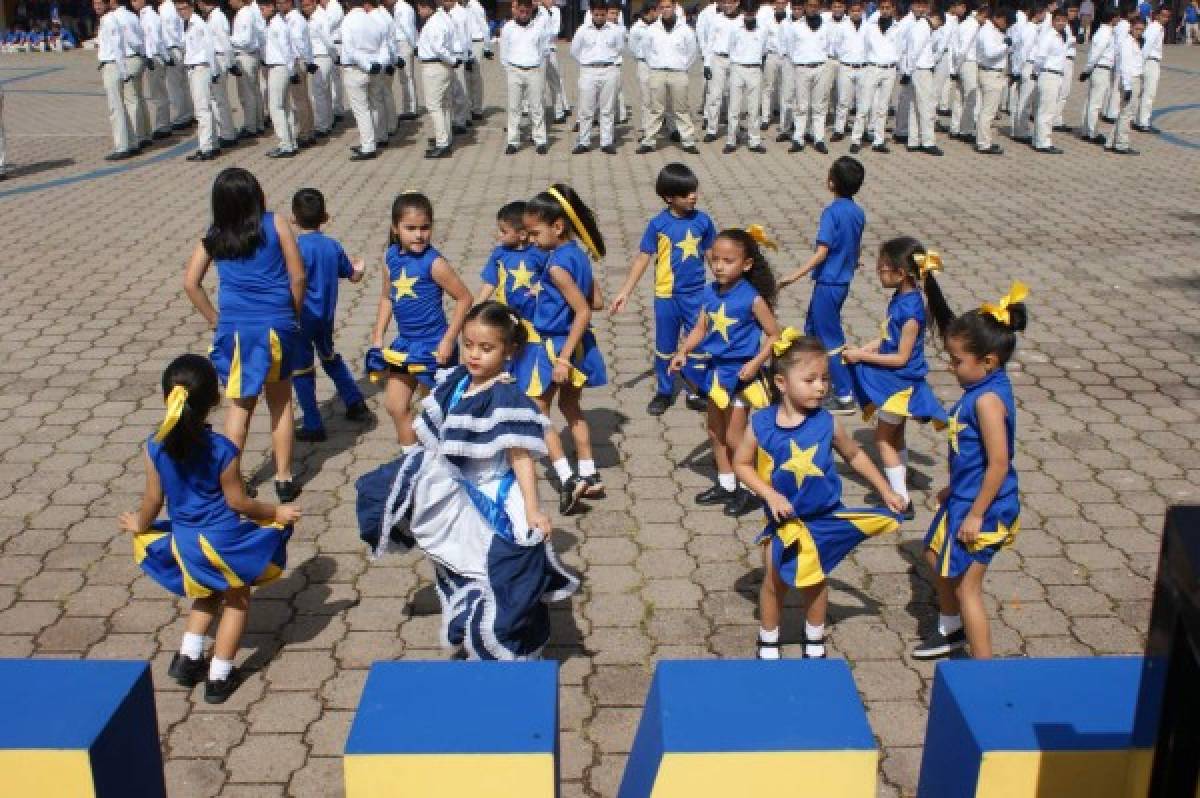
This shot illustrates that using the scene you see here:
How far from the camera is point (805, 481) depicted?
14.9 feet

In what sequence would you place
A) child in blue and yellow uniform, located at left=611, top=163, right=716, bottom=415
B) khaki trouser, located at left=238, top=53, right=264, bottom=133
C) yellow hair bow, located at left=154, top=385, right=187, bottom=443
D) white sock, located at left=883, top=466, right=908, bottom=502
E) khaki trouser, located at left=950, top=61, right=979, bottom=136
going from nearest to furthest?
yellow hair bow, located at left=154, top=385, right=187, bottom=443 < white sock, located at left=883, top=466, right=908, bottom=502 < child in blue and yellow uniform, located at left=611, top=163, right=716, bottom=415 < khaki trouser, located at left=950, top=61, right=979, bottom=136 < khaki trouser, located at left=238, top=53, right=264, bottom=133

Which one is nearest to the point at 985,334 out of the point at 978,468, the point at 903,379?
the point at 978,468

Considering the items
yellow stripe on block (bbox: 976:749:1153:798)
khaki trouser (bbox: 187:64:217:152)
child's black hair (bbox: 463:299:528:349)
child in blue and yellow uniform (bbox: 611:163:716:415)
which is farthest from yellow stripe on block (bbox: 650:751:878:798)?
khaki trouser (bbox: 187:64:217:152)

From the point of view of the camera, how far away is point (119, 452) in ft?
22.5

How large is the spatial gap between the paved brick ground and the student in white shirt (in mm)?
3000

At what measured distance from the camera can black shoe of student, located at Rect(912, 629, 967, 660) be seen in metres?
4.85

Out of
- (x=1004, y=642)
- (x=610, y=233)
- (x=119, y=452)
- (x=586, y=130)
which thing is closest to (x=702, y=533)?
(x=1004, y=642)

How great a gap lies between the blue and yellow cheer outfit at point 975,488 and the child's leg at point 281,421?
3.43m

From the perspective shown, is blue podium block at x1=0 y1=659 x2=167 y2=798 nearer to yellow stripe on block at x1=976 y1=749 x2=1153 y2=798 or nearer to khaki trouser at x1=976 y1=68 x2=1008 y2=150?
yellow stripe on block at x1=976 y1=749 x2=1153 y2=798

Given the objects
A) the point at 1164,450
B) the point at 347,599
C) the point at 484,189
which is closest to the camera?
the point at 347,599

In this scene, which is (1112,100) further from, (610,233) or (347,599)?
(347,599)

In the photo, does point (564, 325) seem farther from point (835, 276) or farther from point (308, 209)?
point (835, 276)

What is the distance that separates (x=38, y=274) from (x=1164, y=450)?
902 centimetres

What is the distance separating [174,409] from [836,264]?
426cm
